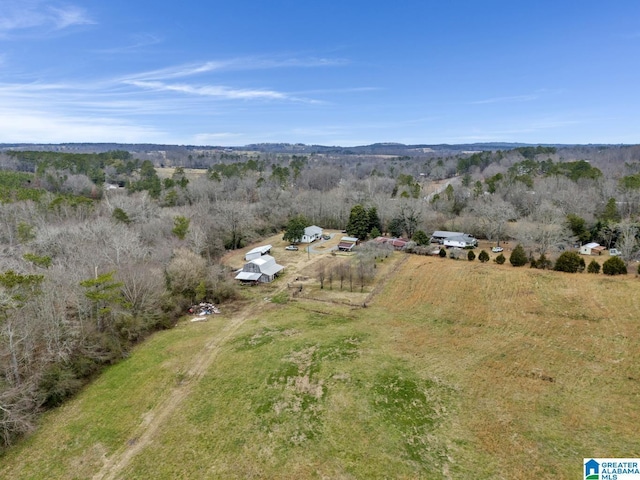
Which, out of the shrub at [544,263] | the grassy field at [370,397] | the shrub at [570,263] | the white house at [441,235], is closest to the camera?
the grassy field at [370,397]

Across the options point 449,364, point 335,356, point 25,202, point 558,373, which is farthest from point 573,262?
point 25,202

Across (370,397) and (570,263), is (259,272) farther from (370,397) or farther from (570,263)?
(570,263)

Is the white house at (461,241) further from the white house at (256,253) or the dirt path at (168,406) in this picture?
the dirt path at (168,406)

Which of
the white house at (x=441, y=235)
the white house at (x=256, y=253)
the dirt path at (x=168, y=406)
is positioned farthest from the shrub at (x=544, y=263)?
the white house at (x=256, y=253)

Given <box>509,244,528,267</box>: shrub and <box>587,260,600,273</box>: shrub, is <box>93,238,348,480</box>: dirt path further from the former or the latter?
<box>587,260,600,273</box>: shrub

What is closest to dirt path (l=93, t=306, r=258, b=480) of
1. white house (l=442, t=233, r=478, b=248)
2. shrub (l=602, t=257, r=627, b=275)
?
white house (l=442, t=233, r=478, b=248)

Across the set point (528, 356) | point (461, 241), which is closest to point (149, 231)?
point (528, 356)
